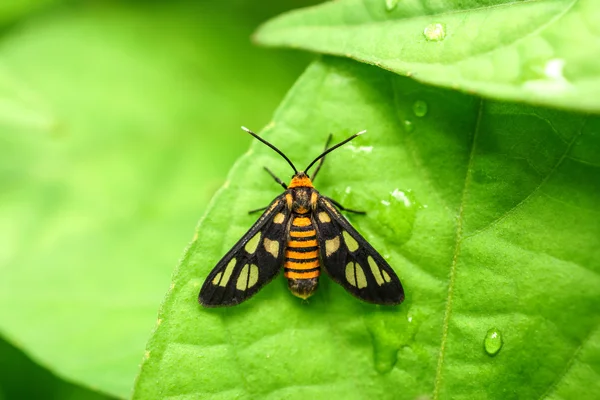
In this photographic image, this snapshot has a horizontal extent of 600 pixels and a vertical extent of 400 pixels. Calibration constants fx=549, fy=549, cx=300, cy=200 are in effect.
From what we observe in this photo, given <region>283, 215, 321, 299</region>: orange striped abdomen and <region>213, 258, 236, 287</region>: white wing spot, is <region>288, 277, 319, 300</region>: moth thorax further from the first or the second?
<region>213, 258, 236, 287</region>: white wing spot

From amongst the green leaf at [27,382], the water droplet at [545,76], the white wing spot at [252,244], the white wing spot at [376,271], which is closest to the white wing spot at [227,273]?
the white wing spot at [252,244]

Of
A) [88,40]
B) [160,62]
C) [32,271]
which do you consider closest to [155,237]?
[32,271]

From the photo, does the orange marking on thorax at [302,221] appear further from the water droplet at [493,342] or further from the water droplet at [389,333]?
the water droplet at [493,342]

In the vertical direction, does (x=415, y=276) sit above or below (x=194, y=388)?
above

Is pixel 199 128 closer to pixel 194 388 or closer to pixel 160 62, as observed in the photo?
pixel 160 62

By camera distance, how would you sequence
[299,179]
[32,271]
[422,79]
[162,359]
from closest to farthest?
[422,79]
[162,359]
[299,179]
[32,271]

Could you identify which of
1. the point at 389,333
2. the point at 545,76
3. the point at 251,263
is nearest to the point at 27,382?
the point at 251,263
